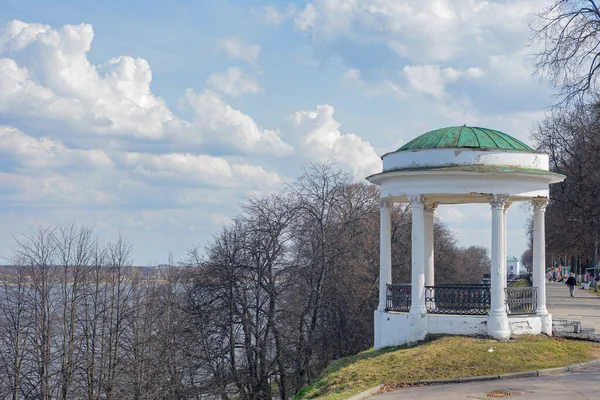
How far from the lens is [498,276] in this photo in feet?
62.1

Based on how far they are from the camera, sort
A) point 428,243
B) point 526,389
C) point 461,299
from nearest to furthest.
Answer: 1. point 526,389
2. point 461,299
3. point 428,243

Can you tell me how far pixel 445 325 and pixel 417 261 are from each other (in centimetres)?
183

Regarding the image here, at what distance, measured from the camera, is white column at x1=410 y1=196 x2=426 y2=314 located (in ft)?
63.9

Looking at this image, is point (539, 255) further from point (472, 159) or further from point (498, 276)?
point (472, 159)

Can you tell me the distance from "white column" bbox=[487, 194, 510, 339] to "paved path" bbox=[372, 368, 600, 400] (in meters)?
2.99

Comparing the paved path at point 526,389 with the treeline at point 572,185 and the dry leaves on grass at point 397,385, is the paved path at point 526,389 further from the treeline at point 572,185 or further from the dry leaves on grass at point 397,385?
the treeline at point 572,185

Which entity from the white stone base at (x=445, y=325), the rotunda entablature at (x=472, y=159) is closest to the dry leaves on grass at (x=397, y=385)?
the white stone base at (x=445, y=325)

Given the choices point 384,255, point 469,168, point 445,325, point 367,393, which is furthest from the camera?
point 384,255

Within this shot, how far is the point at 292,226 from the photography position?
116ft

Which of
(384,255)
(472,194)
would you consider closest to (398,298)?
(384,255)

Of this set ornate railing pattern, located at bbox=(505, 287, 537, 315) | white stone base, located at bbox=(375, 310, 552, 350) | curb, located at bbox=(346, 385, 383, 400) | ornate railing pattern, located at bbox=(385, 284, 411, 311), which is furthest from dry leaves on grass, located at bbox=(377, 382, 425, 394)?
ornate railing pattern, located at bbox=(385, 284, 411, 311)

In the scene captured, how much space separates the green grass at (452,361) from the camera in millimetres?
15938

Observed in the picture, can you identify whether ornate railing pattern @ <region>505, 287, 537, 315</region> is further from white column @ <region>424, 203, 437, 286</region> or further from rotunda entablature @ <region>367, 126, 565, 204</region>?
white column @ <region>424, 203, 437, 286</region>

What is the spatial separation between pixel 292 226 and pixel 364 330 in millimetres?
6695
